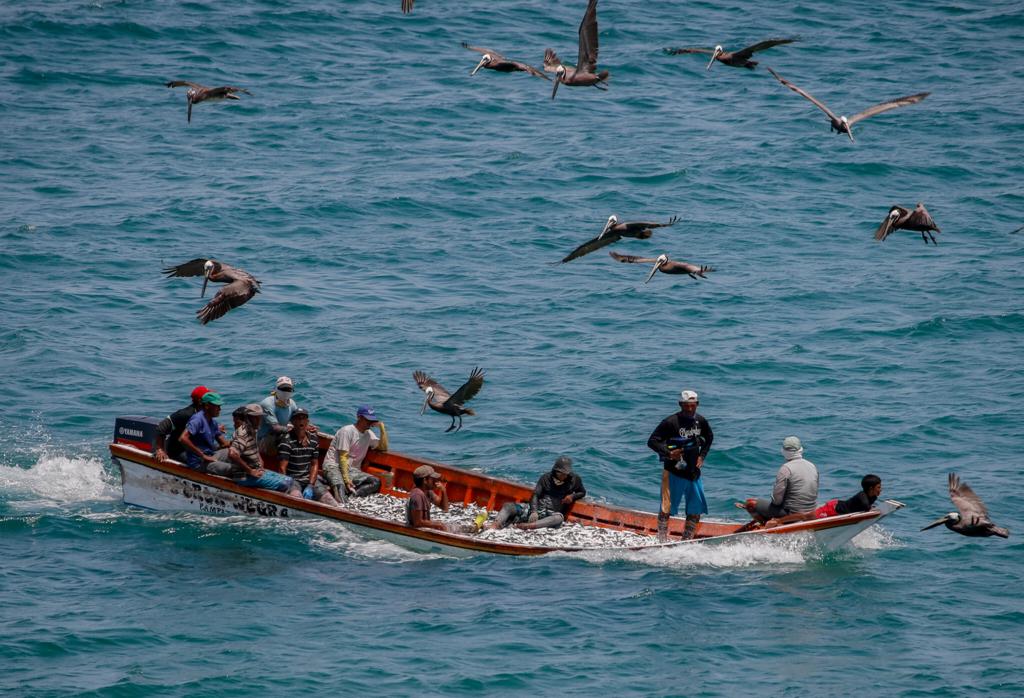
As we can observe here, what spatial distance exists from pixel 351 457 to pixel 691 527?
17.0 feet

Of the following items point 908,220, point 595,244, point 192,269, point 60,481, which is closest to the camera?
point 908,220

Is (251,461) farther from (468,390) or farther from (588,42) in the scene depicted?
(588,42)

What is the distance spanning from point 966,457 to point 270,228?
1885 centimetres

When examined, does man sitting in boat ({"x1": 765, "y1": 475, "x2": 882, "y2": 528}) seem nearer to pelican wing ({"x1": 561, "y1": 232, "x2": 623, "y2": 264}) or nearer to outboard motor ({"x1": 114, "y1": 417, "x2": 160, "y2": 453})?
pelican wing ({"x1": 561, "y1": 232, "x2": 623, "y2": 264})

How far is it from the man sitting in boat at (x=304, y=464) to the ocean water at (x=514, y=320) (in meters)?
0.49

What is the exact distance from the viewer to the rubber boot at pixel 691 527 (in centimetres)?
1925

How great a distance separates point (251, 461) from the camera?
1984 cm

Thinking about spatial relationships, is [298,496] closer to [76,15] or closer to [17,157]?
[17,157]

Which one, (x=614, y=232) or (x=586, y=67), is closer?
(x=614, y=232)

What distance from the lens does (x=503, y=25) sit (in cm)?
5016

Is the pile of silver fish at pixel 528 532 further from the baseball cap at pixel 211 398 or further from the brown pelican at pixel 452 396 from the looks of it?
the baseball cap at pixel 211 398

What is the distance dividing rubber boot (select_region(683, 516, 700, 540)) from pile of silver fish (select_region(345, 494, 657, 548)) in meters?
0.48

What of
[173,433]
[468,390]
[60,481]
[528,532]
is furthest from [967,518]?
[60,481]

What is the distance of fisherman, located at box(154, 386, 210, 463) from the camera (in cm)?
1994
